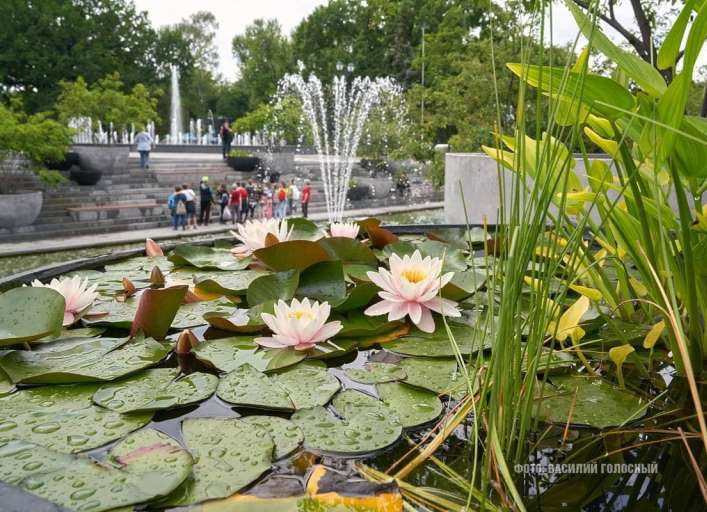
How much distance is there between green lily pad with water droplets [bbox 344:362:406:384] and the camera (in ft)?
3.64

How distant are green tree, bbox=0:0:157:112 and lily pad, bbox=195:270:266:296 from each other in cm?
2996

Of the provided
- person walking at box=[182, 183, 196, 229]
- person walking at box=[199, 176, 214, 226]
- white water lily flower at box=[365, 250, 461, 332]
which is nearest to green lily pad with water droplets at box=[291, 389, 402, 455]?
white water lily flower at box=[365, 250, 461, 332]

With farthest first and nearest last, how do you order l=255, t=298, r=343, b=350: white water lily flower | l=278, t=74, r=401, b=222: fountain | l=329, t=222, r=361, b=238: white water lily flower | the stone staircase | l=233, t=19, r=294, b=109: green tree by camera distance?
l=233, t=19, r=294, b=109: green tree, l=278, t=74, r=401, b=222: fountain, the stone staircase, l=329, t=222, r=361, b=238: white water lily flower, l=255, t=298, r=343, b=350: white water lily flower

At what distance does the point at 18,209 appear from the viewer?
10172 millimetres

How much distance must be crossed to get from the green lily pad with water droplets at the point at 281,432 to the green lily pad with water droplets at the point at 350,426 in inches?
0.6

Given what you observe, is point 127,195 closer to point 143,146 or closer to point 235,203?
point 143,146

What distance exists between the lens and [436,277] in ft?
4.44

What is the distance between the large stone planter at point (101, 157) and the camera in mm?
13805

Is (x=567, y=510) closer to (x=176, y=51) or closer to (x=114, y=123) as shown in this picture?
(x=114, y=123)

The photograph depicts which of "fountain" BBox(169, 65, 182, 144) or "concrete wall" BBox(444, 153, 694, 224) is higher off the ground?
"fountain" BBox(169, 65, 182, 144)

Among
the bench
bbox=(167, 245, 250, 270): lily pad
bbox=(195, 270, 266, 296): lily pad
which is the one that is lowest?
the bench

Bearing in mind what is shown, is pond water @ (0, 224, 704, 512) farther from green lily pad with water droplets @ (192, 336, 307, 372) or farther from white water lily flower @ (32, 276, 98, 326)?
white water lily flower @ (32, 276, 98, 326)

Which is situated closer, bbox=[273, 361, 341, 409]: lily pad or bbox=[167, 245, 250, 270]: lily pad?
bbox=[273, 361, 341, 409]: lily pad

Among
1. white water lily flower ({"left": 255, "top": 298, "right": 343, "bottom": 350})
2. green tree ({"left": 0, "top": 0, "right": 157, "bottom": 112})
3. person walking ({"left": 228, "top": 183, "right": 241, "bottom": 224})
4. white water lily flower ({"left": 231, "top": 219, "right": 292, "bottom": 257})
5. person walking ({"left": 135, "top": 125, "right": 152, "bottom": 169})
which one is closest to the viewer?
white water lily flower ({"left": 255, "top": 298, "right": 343, "bottom": 350})
